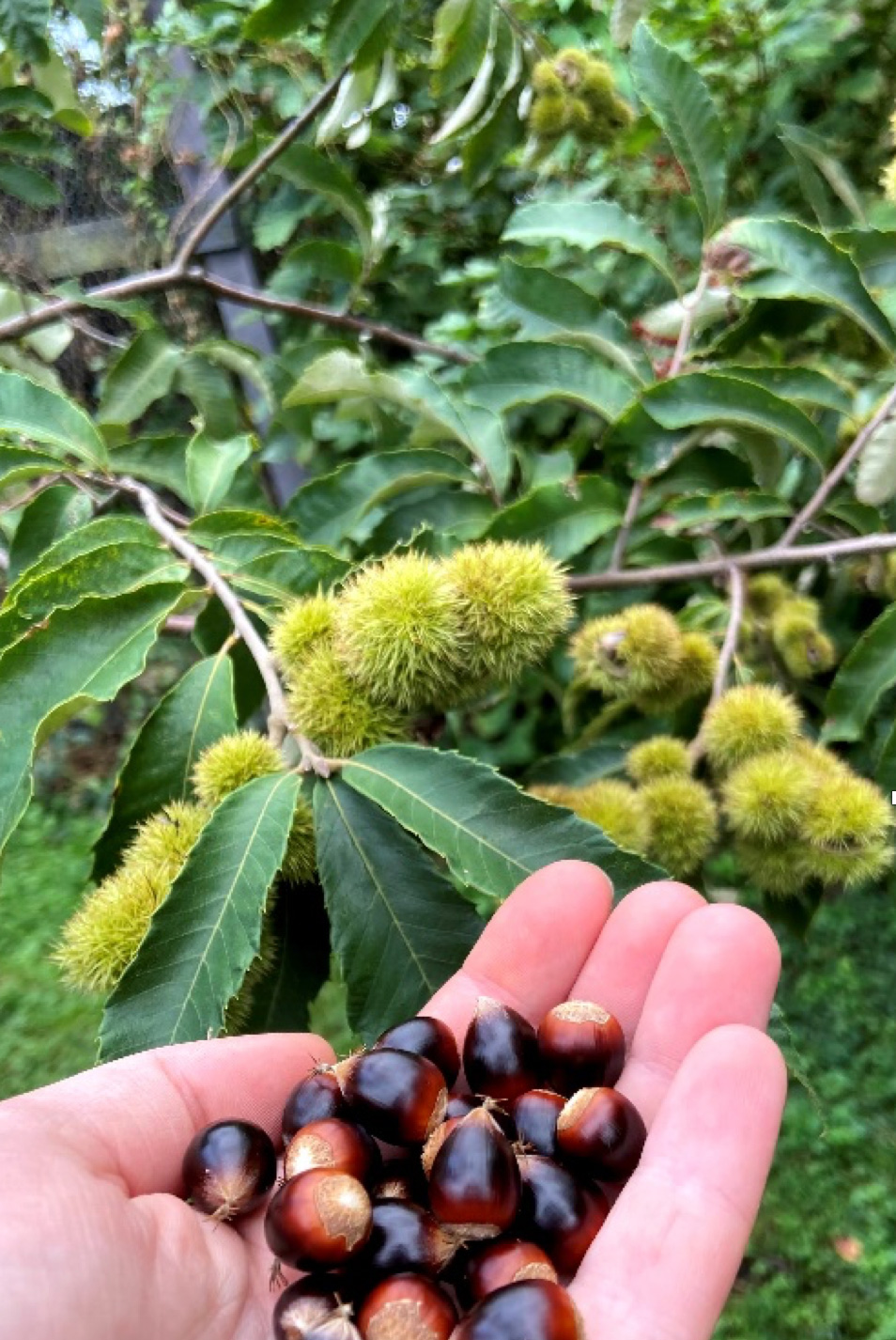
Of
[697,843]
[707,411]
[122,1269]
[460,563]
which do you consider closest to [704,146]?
[707,411]

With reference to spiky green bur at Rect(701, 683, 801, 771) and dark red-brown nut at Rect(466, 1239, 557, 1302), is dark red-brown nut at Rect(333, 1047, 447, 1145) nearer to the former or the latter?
dark red-brown nut at Rect(466, 1239, 557, 1302)

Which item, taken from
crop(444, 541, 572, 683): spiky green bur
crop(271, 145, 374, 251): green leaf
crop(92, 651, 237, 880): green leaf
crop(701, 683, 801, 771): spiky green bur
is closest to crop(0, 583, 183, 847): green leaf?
crop(92, 651, 237, 880): green leaf

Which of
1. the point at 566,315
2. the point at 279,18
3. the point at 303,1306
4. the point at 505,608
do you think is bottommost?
the point at 303,1306

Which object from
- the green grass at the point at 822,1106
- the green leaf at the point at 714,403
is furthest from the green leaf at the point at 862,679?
the green grass at the point at 822,1106

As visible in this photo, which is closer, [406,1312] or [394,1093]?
[406,1312]

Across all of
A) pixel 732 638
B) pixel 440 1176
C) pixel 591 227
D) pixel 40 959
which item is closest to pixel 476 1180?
pixel 440 1176

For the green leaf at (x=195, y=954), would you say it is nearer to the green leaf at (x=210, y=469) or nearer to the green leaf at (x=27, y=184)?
the green leaf at (x=210, y=469)

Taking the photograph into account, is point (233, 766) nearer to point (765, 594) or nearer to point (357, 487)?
point (357, 487)

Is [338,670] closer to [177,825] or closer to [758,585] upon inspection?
[177,825]
